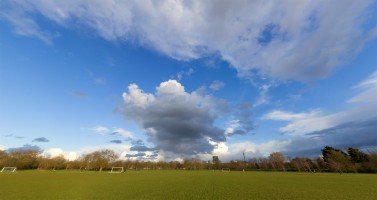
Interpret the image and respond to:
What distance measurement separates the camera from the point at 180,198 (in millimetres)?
19344

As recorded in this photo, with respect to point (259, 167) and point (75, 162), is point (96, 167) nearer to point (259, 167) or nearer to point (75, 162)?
point (75, 162)

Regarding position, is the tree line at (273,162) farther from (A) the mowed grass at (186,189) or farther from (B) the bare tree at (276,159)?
(A) the mowed grass at (186,189)

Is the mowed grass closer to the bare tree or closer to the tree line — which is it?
the tree line

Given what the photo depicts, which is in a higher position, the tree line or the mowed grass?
the tree line

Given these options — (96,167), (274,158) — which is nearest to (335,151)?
(274,158)

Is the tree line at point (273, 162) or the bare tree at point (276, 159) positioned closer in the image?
the tree line at point (273, 162)

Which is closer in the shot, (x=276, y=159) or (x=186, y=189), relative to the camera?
(x=186, y=189)

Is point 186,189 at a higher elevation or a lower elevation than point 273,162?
lower

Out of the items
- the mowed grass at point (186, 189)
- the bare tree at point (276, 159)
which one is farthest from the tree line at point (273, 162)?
the mowed grass at point (186, 189)

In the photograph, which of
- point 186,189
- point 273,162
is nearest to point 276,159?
point 273,162

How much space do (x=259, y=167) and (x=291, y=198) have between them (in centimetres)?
15694

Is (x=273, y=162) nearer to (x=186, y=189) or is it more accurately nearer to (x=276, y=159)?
(x=276, y=159)

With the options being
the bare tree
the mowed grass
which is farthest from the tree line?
the mowed grass

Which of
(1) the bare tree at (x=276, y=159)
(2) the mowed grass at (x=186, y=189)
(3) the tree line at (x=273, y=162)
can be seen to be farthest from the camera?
(1) the bare tree at (x=276, y=159)
